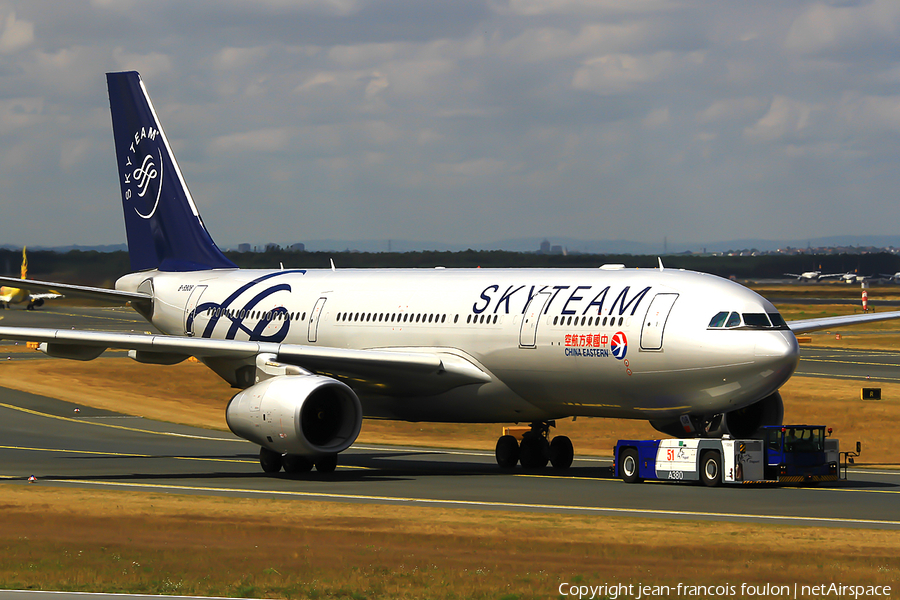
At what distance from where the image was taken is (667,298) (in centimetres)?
3325

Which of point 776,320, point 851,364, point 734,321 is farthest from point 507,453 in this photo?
point 851,364

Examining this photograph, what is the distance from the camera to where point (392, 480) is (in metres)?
35.1

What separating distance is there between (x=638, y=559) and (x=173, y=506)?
38.0 ft

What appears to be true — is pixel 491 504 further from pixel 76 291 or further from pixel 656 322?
pixel 76 291

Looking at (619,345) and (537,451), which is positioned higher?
(619,345)

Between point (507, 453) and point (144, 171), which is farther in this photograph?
point (144, 171)

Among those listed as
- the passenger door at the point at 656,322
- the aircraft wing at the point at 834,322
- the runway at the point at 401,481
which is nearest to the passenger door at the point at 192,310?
the runway at the point at 401,481

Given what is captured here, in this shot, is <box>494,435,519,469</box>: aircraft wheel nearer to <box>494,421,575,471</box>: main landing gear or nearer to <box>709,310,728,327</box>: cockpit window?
<box>494,421,575,471</box>: main landing gear

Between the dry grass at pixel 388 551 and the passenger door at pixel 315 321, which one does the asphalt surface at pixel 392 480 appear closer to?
the dry grass at pixel 388 551

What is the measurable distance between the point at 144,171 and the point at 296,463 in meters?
17.4

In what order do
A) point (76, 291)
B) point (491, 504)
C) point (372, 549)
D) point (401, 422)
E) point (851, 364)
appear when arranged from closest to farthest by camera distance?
point (372, 549) → point (491, 504) → point (76, 291) → point (401, 422) → point (851, 364)

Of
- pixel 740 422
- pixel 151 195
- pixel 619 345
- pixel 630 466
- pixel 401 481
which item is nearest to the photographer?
pixel 619 345

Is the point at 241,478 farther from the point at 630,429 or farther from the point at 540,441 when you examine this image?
the point at 630,429

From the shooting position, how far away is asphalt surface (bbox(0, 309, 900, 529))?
1111 inches
